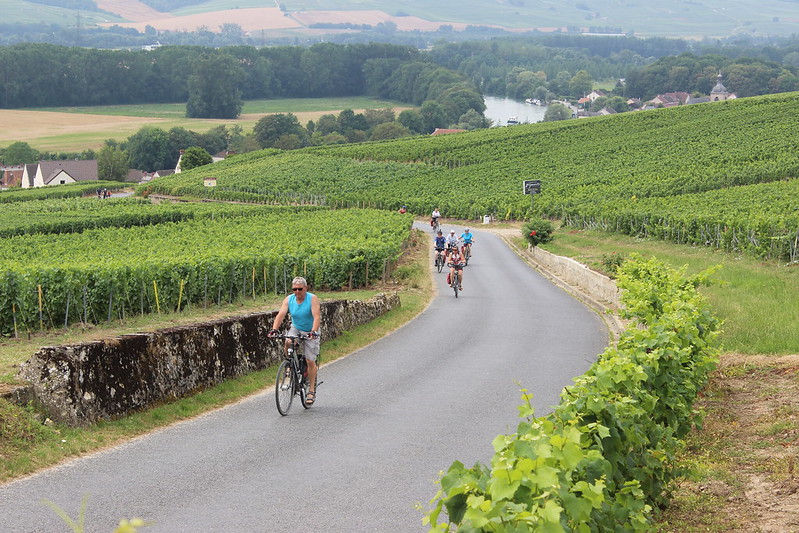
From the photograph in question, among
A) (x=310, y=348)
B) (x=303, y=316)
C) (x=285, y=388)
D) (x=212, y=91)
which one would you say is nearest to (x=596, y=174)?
(x=310, y=348)

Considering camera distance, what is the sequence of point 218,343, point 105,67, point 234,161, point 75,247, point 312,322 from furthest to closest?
point 105,67 → point 234,161 → point 75,247 → point 218,343 → point 312,322

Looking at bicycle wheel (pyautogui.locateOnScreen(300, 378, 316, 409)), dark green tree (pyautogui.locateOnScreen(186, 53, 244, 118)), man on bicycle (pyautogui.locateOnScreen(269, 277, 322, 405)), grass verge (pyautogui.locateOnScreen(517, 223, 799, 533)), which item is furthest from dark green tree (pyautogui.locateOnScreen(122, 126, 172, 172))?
man on bicycle (pyautogui.locateOnScreen(269, 277, 322, 405))

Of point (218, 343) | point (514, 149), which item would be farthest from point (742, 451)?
point (514, 149)

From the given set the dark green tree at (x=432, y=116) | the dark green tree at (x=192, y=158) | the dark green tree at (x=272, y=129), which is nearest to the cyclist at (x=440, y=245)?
the dark green tree at (x=192, y=158)

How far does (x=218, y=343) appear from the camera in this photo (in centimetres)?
1662

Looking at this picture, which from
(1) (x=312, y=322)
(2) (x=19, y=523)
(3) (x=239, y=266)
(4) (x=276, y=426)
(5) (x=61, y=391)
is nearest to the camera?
(2) (x=19, y=523)

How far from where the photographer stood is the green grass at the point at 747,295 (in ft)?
57.1

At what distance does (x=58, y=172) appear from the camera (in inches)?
5182

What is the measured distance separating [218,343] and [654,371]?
8155mm

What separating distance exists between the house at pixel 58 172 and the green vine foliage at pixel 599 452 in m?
127

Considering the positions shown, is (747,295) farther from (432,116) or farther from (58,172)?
(432,116)

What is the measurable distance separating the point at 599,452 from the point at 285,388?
8130 mm

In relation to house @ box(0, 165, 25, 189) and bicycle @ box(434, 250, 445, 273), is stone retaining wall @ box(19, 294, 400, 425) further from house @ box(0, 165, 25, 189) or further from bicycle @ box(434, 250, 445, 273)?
house @ box(0, 165, 25, 189)

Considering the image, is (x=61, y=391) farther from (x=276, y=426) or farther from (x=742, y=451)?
(x=742, y=451)
